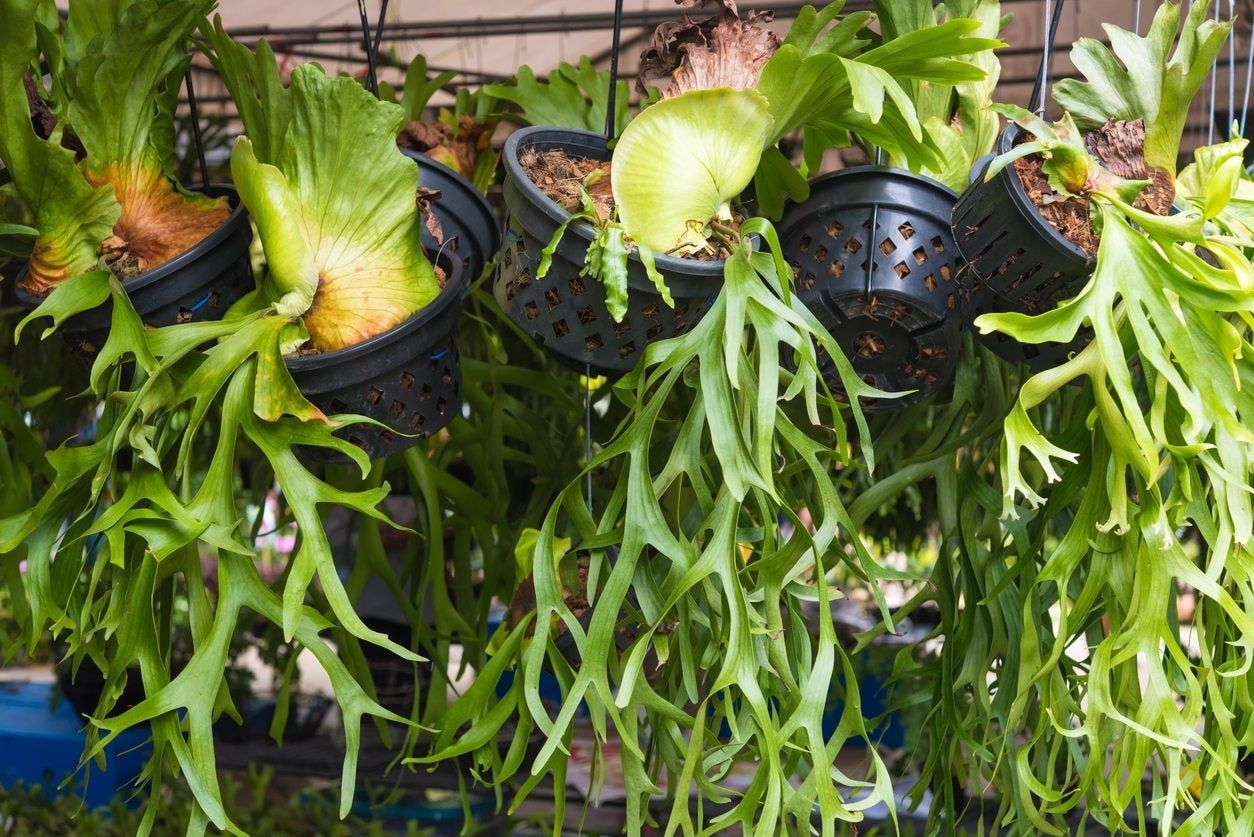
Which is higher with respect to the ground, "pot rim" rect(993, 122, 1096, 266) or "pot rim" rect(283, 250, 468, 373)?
"pot rim" rect(993, 122, 1096, 266)

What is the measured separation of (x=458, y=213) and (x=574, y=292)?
195mm

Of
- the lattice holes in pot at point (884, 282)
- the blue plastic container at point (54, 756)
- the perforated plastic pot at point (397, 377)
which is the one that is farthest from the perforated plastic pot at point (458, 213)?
the blue plastic container at point (54, 756)

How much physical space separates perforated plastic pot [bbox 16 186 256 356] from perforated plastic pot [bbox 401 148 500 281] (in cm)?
13

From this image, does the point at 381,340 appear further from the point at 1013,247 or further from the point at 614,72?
the point at 1013,247

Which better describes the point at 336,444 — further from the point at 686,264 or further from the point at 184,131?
the point at 184,131

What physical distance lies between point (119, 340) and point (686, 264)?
367mm

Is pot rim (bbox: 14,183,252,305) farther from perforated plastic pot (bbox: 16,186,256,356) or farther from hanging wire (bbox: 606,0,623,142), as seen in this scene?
hanging wire (bbox: 606,0,623,142)

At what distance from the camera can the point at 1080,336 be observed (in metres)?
0.79

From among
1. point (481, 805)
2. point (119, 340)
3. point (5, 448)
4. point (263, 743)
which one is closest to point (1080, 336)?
point (119, 340)

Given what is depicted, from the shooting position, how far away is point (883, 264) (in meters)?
0.77

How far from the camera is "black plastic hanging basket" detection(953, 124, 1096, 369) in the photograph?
2.35 ft

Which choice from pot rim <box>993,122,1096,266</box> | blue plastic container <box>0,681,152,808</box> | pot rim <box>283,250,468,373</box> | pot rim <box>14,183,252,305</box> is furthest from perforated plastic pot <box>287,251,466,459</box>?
blue plastic container <box>0,681,152,808</box>

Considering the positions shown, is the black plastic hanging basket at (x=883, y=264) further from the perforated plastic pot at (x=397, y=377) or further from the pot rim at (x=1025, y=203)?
the perforated plastic pot at (x=397, y=377)

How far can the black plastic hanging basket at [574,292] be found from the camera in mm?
715
